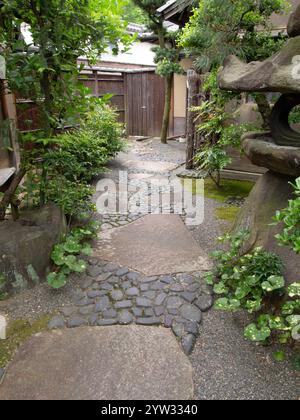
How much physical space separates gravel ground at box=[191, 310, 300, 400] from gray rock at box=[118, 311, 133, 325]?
1.99 ft

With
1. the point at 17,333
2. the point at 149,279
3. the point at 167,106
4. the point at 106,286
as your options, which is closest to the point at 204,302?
the point at 149,279

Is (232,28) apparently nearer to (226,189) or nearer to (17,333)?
(226,189)

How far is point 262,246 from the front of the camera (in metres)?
2.90

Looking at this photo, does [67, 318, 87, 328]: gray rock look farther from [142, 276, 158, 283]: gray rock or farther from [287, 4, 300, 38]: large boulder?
[287, 4, 300, 38]: large boulder

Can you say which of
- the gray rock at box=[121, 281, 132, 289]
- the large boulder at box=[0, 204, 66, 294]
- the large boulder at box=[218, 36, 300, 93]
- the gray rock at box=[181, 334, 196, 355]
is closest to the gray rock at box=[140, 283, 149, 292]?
the gray rock at box=[121, 281, 132, 289]

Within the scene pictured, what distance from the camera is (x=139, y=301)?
9.86ft

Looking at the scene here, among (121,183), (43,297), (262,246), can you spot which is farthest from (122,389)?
(121,183)

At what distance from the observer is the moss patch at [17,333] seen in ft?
8.03

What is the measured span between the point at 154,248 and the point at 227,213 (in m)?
1.72

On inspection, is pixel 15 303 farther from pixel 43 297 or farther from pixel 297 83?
pixel 297 83

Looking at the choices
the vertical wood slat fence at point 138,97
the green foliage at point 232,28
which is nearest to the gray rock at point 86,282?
the green foliage at point 232,28

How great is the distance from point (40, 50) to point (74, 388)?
273 cm

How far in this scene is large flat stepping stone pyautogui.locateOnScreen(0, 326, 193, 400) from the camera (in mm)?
2109

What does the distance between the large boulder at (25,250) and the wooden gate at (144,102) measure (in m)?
9.53
